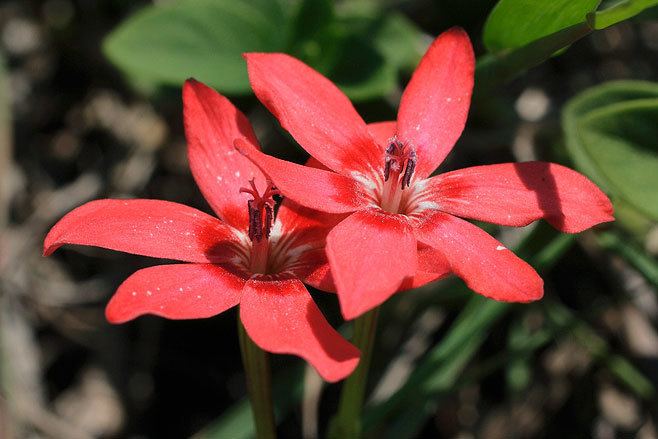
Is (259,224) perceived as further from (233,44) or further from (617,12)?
(233,44)

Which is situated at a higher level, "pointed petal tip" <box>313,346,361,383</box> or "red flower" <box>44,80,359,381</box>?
"pointed petal tip" <box>313,346,361,383</box>

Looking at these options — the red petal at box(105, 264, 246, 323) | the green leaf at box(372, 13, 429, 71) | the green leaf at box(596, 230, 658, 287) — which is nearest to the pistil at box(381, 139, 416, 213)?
the red petal at box(105, 264, 246, 323)

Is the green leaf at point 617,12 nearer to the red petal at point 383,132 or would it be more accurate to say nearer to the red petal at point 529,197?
the red petal at point 529,197

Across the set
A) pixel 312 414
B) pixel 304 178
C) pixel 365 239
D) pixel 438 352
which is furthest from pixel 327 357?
pixel 312 414


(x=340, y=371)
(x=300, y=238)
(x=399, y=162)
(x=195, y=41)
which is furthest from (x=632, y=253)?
(x=195, y=41)

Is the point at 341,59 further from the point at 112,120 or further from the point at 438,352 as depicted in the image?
the point at 112,120

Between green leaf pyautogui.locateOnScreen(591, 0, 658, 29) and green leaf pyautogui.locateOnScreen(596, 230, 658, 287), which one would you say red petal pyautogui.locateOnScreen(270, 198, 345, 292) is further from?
green leaf pyautogui.locateOnScreen(596, 230, 658, 287)
